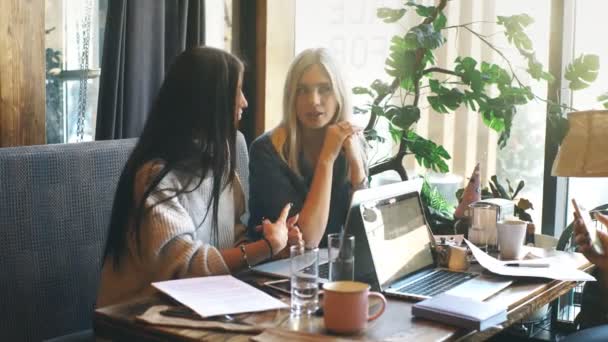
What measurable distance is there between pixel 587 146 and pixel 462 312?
98 centimetres

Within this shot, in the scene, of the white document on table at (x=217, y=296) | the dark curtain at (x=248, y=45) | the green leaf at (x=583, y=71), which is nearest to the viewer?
the white document on table at (x=217, y=296)

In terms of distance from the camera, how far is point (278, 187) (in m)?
2.59

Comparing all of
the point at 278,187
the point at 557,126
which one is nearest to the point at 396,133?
the point at 557,126

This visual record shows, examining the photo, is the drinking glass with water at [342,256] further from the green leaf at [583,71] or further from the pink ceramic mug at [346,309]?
the green leaf at [583,71]

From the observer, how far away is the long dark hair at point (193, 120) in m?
1.96

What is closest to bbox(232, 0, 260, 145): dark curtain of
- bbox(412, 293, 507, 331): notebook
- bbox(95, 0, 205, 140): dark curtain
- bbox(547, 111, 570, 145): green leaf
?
bbox(95, 0, 205, 140): dark curtain

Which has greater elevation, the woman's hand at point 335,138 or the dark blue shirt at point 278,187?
the woman's hand at point 335,138

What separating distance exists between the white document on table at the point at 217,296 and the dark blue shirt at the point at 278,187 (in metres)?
0.80

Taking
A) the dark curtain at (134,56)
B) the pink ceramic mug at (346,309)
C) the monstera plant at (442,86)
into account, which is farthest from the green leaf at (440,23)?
the pink ceramic mug at (346,309)

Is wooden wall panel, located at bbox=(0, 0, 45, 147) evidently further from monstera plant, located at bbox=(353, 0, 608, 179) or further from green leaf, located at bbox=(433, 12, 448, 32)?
green leaf, located at bbox=(433, 12, 448, 32)

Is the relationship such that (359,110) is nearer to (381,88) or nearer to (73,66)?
(381,88)

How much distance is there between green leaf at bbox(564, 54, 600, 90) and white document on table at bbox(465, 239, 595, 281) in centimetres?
102

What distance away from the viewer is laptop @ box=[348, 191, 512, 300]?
1.76 m

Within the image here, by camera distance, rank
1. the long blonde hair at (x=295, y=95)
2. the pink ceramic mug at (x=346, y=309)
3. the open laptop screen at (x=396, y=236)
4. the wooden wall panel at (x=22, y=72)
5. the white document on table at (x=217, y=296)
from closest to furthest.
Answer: the pink ceramic mug at (x=346, y=309)
the white document on table at (x=217, y=296)
the open laptop screen at (x=396, y=236)
the wooden wall panel at (x=22, y=72)
the long blonde hair at (x=295, y=95)
